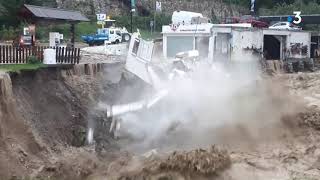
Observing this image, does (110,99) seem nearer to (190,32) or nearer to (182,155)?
(182,155)

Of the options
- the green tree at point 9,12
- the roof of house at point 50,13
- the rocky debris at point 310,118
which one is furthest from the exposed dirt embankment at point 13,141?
the green tree at point 9,12

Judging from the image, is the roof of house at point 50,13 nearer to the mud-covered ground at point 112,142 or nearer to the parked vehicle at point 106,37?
the mud-covered ground at point 112,142

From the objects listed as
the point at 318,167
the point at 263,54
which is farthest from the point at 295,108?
the point at 263,54

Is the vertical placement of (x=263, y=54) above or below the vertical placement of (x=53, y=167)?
above

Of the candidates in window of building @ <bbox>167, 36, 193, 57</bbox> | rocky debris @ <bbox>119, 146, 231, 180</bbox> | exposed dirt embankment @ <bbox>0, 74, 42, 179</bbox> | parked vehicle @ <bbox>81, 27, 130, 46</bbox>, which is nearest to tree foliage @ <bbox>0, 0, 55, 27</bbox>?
parked vehicle @ <bbox>81, 27, 130, 46</bbox>

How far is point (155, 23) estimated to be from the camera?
5894cm

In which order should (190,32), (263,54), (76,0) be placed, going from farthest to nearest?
(76,0) → (263,54) → (190,32)

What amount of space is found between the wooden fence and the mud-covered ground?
0.87 m

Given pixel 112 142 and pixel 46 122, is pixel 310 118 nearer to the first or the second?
pixel 112 142

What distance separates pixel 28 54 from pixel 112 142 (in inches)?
204

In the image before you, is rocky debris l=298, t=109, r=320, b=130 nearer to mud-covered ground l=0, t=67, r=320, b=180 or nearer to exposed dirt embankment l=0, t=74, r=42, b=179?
mud-covered ground l=0, t=67, r=320, b=180

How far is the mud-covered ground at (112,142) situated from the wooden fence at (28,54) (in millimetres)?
865

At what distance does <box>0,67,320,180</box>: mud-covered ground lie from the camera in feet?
50.5

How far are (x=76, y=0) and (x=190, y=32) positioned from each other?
28.8 m
